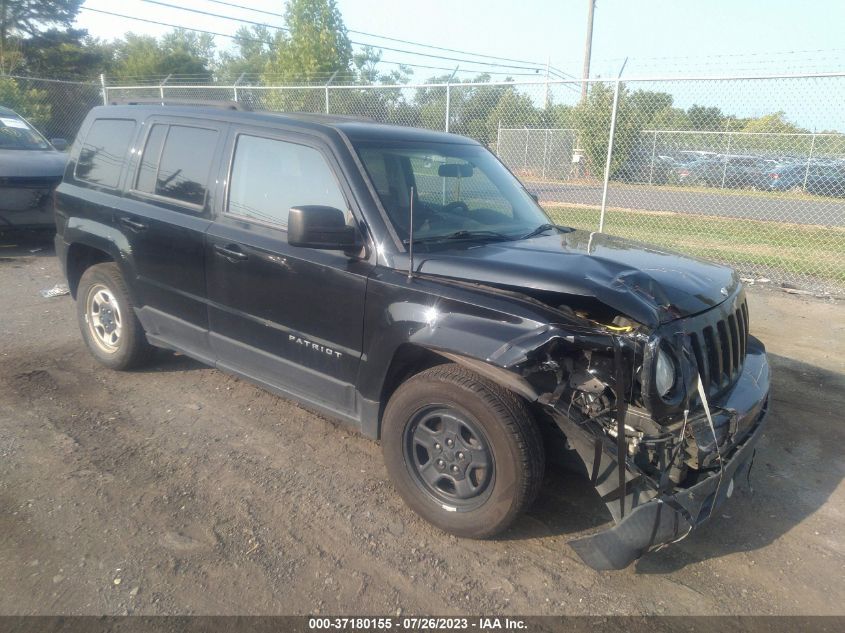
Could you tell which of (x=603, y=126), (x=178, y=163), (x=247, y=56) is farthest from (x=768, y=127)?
(x=247, y=56)

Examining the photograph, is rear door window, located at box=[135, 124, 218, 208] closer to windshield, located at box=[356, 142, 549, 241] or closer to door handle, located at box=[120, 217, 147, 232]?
door handle, located at box=[120, 217, 147, 232]

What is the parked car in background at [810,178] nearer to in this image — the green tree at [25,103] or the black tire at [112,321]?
the black tire at [112,321]

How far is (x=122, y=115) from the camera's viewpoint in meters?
4.83

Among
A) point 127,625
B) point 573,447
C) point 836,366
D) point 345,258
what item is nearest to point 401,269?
point 345,258

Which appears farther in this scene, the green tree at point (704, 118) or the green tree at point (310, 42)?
the green tree at point (310, 42)

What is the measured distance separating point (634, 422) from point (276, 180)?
2.43 meters

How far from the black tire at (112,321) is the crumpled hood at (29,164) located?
4.67m

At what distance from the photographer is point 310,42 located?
32.4 m

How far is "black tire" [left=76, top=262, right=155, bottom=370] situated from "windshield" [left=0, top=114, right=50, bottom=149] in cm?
604

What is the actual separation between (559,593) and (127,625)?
5.80ft

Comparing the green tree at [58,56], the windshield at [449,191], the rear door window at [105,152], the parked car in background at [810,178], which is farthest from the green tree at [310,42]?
the windshield at [449,191]

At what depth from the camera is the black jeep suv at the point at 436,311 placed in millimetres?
2664

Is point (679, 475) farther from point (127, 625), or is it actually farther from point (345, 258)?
point (127, 625)

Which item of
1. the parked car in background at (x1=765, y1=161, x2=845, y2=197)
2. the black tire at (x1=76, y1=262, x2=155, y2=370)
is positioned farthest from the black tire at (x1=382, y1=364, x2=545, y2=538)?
the parked car in background at (x1=765, y1=161, x2=845, y2=197)
